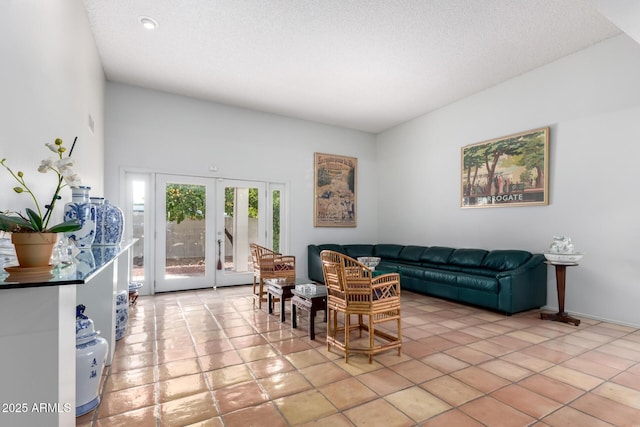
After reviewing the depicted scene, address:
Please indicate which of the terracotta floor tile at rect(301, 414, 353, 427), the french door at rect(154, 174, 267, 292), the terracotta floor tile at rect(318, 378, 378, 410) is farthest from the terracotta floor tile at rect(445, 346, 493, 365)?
the french door at rect(154, 174, 267, 292)

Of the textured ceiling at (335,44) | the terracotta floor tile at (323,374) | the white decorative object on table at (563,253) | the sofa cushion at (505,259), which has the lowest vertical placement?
the terracotta floor tile at (323,374)

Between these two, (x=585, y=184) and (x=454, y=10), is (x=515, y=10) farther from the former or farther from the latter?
(x=585, y=184)

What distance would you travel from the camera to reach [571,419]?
201cm

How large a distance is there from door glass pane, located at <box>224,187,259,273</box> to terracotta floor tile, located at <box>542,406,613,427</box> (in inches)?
206

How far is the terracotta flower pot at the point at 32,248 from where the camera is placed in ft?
3.86

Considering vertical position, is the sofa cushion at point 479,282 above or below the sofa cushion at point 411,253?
below

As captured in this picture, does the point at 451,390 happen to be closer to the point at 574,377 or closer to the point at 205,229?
the point at 574,377

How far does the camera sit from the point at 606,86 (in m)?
4.01

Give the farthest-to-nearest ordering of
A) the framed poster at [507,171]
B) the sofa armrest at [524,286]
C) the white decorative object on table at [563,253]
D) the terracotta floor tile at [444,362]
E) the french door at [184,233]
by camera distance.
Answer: the french door at [184,233] < the framed poster at [507,171] < the sofa armrest at [524,286] < the white decorative object on table at [563,253] < the terracotta floor tile at [444,362]

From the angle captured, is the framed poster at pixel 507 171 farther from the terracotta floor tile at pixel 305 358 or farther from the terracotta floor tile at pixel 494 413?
the terracotta floor tile at pixel 305 358

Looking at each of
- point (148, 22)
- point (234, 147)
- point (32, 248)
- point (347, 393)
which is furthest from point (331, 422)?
point (234, 147)

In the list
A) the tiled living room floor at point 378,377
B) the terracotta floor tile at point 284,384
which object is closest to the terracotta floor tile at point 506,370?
the tiled living room floor at point 378,377

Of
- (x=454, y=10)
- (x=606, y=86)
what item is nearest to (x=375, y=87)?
(x=454, y=10)

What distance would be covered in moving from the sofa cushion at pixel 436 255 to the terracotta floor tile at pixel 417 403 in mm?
3648
